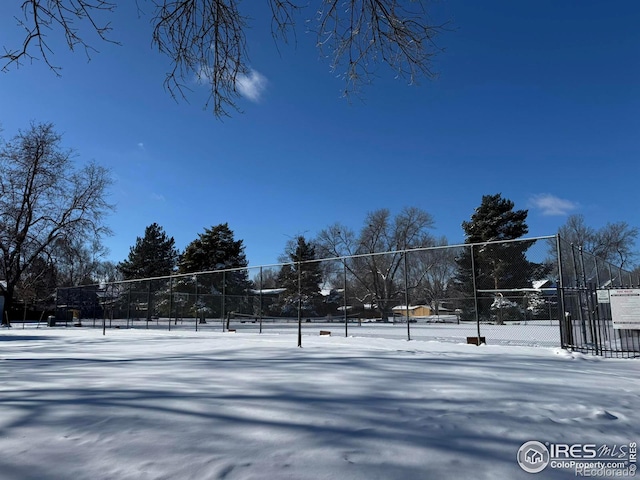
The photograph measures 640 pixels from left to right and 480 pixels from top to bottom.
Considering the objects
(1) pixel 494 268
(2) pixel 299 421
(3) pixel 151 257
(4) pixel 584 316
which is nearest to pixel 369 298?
(1) pixel 494 268

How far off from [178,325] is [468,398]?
17838 mm

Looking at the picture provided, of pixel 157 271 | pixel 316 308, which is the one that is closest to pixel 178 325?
pixel 316 308

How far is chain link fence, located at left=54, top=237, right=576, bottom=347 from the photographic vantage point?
15.8 meters

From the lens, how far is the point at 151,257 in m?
53.6

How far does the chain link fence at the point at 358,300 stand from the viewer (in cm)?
1576

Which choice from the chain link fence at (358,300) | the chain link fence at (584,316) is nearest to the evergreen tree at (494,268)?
the chain link fence at (358,300)

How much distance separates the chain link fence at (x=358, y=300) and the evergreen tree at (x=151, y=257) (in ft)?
104

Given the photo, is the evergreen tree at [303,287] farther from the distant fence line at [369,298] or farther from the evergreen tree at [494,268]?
the evergreen tree at [494,268]

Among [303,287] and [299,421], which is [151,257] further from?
[299,421]

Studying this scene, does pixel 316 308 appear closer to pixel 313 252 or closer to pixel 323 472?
pixel 323 472

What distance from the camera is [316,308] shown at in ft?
56.7

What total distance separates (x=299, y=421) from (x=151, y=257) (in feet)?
181

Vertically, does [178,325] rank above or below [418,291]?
below

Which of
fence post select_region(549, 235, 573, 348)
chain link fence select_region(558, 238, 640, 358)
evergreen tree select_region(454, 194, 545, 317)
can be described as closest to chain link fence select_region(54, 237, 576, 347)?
evergreen tree select_region(454, 194, 545, 317)
